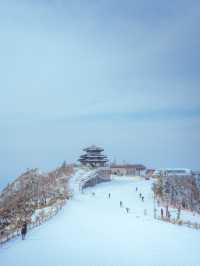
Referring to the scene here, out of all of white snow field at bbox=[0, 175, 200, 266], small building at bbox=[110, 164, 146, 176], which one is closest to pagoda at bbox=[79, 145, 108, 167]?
small building at bbox=[110, 164, 146, 176]

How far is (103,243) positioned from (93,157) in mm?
54197

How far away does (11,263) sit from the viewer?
1720 cm

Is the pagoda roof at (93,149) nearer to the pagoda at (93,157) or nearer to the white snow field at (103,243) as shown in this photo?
the pagoda at (93,157)

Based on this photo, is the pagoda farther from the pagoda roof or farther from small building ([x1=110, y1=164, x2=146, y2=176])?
small building ([x1=110, y1=164, x2=146, y2=176])

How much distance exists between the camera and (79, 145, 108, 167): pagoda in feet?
246

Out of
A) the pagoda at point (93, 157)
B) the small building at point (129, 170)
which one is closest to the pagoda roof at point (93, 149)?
the pagoda at point (93, 157)

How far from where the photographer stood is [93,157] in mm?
75500

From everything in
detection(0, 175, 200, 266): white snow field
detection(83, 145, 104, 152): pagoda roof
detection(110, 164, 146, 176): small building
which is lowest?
detection(0, 175, 200, 266): white snow field

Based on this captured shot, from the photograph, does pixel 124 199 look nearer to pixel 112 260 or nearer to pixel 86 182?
pixel 86 182

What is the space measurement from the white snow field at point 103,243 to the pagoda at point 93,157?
40.5 meters

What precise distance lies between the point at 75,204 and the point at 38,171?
2609 cm

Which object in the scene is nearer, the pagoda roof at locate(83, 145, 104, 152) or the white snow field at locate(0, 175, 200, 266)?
the white snow field at locate(0, 175, 200, 266)

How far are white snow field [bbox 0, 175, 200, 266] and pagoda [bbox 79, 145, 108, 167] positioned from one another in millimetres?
40484

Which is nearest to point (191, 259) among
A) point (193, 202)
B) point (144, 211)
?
point (144, 211)
